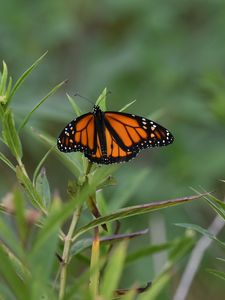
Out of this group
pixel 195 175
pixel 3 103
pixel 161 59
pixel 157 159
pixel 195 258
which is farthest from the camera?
pixel 161 59

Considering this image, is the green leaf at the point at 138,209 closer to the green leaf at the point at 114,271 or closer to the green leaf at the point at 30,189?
the green leaf at the point at 30,189

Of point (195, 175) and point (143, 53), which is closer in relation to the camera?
point (195, 175)

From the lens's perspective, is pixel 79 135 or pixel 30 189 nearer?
pixel 30 189

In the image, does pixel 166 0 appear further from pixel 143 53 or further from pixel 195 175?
pixel 195 175

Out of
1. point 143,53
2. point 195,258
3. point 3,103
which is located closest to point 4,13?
point 143,53

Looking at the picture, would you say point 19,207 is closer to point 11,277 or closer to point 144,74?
point 11,277

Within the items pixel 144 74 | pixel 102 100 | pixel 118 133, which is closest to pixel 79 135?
pixel 118 133

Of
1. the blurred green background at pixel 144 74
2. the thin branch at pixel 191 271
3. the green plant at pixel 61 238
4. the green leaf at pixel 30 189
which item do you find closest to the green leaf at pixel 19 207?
the green plant at pixel 61 238

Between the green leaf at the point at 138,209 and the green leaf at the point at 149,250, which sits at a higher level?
the green leaf at the point at 138,209
